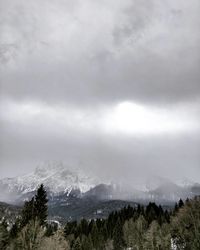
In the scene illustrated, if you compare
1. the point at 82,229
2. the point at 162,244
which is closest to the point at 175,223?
the point at 162,244

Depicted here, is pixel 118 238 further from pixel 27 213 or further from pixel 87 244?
pixel 27 213

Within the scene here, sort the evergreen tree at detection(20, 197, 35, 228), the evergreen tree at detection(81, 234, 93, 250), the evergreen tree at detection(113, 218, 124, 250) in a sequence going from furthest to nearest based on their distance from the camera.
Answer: the evergreen tree at detection(113, 218, 124, 250)
the evergreen tree at detection(81, 234, 93, 250)
the evergreen tree at detection(20, 197, 35, 228)

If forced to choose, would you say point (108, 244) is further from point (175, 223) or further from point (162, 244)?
point (162, 244)

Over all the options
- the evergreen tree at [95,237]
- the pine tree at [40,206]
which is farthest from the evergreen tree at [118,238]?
the pine tree at [40,206]

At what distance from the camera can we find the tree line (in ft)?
226

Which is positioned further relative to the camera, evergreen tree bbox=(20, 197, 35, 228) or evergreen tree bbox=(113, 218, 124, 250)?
evergreen tree bbox=(113, 218, 124, 250)

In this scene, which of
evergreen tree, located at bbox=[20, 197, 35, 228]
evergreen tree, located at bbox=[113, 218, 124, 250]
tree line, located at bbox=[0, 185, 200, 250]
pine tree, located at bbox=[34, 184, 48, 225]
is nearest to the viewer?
tree line, located at bbox=[0, 185, 200, 250]

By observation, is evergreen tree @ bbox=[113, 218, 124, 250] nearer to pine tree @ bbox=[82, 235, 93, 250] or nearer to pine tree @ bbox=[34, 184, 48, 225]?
pine tree @ bbox=[82, 235, 93, 250]

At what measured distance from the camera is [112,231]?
495 ft

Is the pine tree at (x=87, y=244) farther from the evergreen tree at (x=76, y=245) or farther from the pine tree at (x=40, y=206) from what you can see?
the pine tree at (x=40, y=206)

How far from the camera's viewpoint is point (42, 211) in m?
78.6

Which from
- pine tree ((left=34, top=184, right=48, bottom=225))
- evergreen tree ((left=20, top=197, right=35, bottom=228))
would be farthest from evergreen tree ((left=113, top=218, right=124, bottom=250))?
evergreen tree ((left=20, top=197, right=35, bottom=228))

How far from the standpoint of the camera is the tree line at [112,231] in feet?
226

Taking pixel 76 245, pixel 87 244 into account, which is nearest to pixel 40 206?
pixel 76 245
